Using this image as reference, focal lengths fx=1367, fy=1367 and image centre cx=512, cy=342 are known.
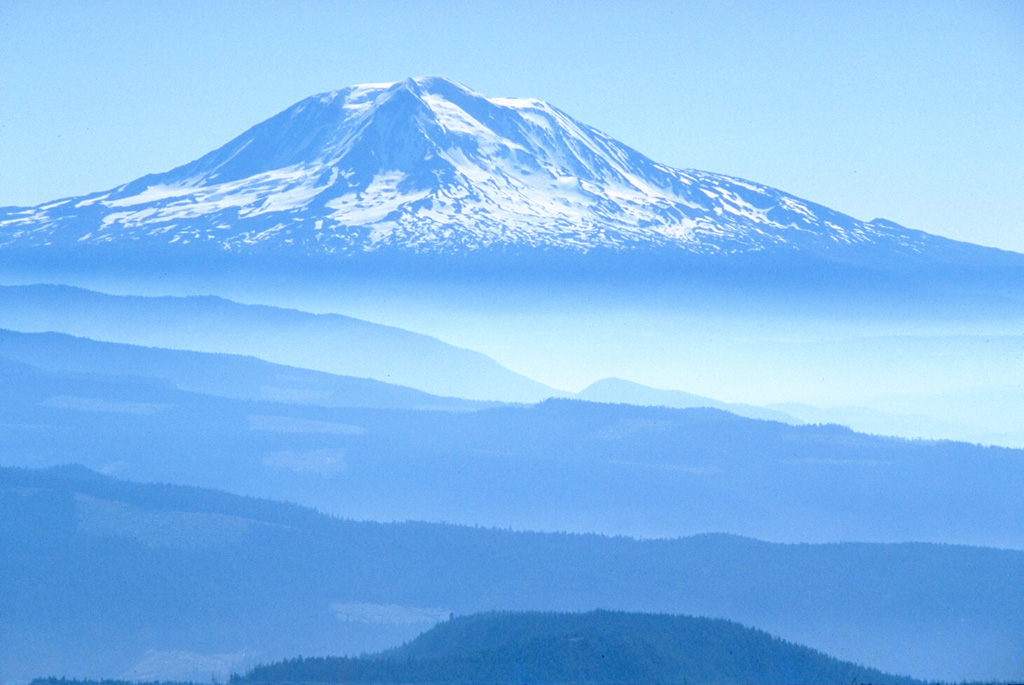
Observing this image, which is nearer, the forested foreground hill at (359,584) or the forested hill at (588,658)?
the forested hill at (588,658)

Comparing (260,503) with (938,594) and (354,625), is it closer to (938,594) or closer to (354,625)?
(354,625)

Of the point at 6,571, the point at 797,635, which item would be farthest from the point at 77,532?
the point at 797,635

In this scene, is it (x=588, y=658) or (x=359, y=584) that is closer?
(x=588, y=658)

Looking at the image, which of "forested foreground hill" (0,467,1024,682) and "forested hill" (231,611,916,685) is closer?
"forested hill" (231,611,916,685)

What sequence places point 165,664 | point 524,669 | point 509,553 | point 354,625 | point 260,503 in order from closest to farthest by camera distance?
point 524,669, point 165,664, point 354,625, point 509,553, point 260,503
